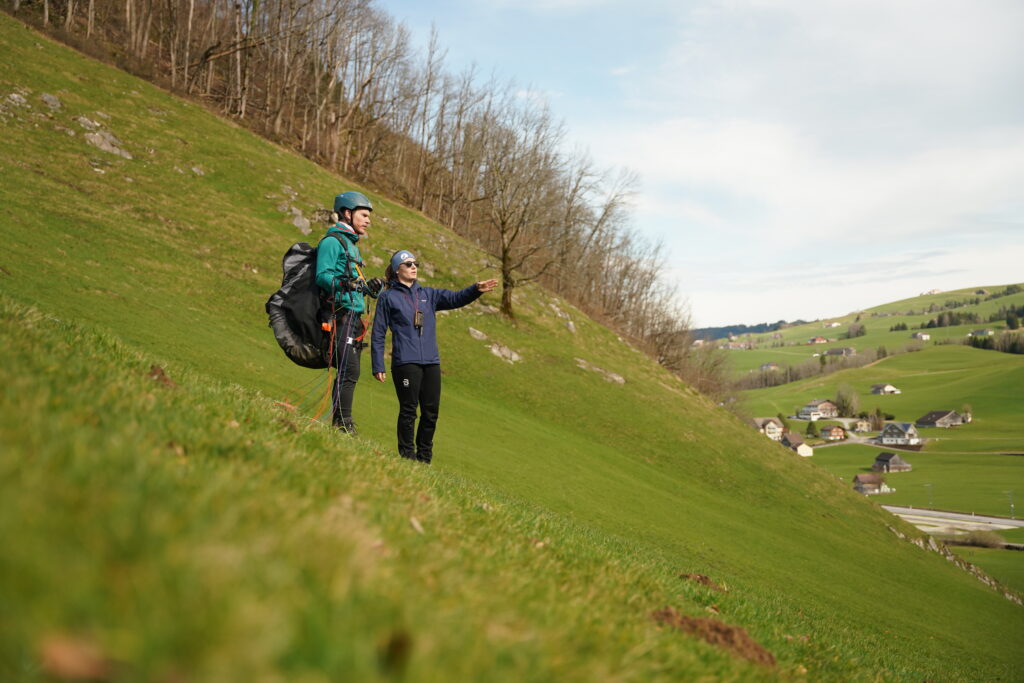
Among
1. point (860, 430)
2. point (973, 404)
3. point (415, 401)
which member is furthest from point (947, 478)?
point (415, 401)

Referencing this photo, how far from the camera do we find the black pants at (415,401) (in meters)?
9.84

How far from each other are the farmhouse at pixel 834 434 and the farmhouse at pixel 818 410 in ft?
65.8

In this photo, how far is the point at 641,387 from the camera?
136ft

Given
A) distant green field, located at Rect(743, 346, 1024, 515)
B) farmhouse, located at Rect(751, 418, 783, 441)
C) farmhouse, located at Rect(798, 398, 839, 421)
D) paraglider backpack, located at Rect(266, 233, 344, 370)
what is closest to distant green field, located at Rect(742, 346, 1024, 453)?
distant green field, located at Rect(743, 346, 1024, 515)

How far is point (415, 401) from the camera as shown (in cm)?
994

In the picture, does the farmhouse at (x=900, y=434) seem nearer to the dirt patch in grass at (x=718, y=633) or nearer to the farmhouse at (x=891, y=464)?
the farmhouse at (x=891, y=464)

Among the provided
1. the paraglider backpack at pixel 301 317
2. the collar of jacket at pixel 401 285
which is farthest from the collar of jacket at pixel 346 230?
the collar of jacket at pixel 401 285

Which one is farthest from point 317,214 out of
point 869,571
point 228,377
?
point 869,571

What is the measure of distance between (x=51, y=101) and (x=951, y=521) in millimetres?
113830

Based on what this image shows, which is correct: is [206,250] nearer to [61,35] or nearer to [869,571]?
[61,35]

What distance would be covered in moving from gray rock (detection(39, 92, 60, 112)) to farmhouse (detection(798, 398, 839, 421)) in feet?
672

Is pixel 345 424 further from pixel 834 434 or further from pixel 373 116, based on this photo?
pixel 834 434

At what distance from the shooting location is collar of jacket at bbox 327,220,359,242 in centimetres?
906

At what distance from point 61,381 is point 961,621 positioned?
1169 inches
